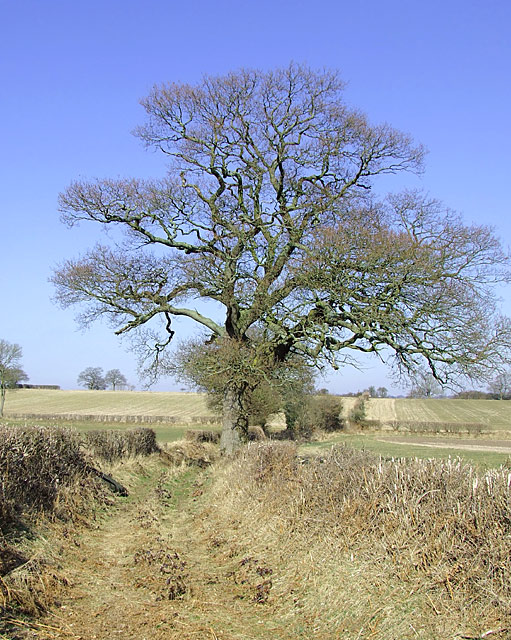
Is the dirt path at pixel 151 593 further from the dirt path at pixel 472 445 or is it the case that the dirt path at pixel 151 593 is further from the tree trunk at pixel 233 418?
the dirt path at pixel 472 445

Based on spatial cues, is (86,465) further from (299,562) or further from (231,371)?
(299,562)

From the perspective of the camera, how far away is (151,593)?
273 inches

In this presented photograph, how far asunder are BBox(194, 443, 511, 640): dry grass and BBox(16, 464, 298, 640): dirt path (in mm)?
386

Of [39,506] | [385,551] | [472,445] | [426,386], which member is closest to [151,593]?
[385,551]

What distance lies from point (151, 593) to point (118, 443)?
1374 cm

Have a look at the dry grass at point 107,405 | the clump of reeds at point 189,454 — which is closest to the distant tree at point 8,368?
the dry grass at point 107,405

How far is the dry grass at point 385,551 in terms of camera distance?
534 cm

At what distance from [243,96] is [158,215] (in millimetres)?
4893

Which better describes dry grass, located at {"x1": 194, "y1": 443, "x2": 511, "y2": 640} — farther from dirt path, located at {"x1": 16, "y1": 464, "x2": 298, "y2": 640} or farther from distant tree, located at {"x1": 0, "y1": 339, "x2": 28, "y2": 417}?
distant tree, located at {"x1": 0, "y1": 339, "x2": 28, "y2": 417}

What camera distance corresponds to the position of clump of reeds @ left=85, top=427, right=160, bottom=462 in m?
18.0

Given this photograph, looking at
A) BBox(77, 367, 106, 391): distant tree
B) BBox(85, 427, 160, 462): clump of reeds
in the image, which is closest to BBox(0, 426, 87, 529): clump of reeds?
BBox(85, 427, 160, 462): clump of reeds

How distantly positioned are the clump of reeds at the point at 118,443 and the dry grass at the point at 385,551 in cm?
948

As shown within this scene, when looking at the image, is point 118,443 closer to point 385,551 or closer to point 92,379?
point 385,551

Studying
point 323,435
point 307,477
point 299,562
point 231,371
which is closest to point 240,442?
point 231,371
